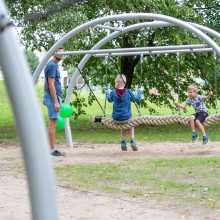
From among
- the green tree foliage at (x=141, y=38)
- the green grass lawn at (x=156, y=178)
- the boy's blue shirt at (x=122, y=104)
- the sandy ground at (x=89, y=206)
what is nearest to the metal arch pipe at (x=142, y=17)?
the boy's blue shirt at (x=122, y=104)

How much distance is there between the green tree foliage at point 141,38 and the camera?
1436 cm

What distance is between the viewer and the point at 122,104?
10586mm

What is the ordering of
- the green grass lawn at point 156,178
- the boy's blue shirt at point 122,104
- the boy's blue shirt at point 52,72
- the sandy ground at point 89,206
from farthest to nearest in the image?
1. the boy's blue shirt at point 122,104
2. the boy's blue shirt at point 52,72
3. the green grass lawn at point 156,178
4. the sandy ground at point 89,206

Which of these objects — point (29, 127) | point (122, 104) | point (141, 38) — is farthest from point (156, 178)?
point (141, 38)

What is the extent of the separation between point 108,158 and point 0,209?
435 centimetres

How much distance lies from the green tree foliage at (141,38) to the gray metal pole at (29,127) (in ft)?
37.8

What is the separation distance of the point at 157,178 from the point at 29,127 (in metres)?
5.87

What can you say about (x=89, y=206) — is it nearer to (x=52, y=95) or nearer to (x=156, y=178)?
(x=156, y=178)

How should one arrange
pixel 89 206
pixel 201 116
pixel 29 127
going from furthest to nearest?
pixel 201 116, pixel 89 206, pixel 29 127

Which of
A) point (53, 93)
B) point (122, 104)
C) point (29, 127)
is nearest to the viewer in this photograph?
point (29, 127)

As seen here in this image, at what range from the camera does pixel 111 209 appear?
214 inches

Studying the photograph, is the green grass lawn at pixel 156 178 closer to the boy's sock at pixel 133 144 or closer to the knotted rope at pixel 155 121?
the knotted rope at pixel 155 121

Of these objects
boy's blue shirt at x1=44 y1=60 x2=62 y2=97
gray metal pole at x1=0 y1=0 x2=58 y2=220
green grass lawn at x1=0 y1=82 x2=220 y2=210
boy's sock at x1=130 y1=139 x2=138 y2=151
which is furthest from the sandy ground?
gray metal pole at x1=0 y1=0 x2=58 y2=220

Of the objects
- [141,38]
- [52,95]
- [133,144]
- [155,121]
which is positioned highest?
[141,38]
